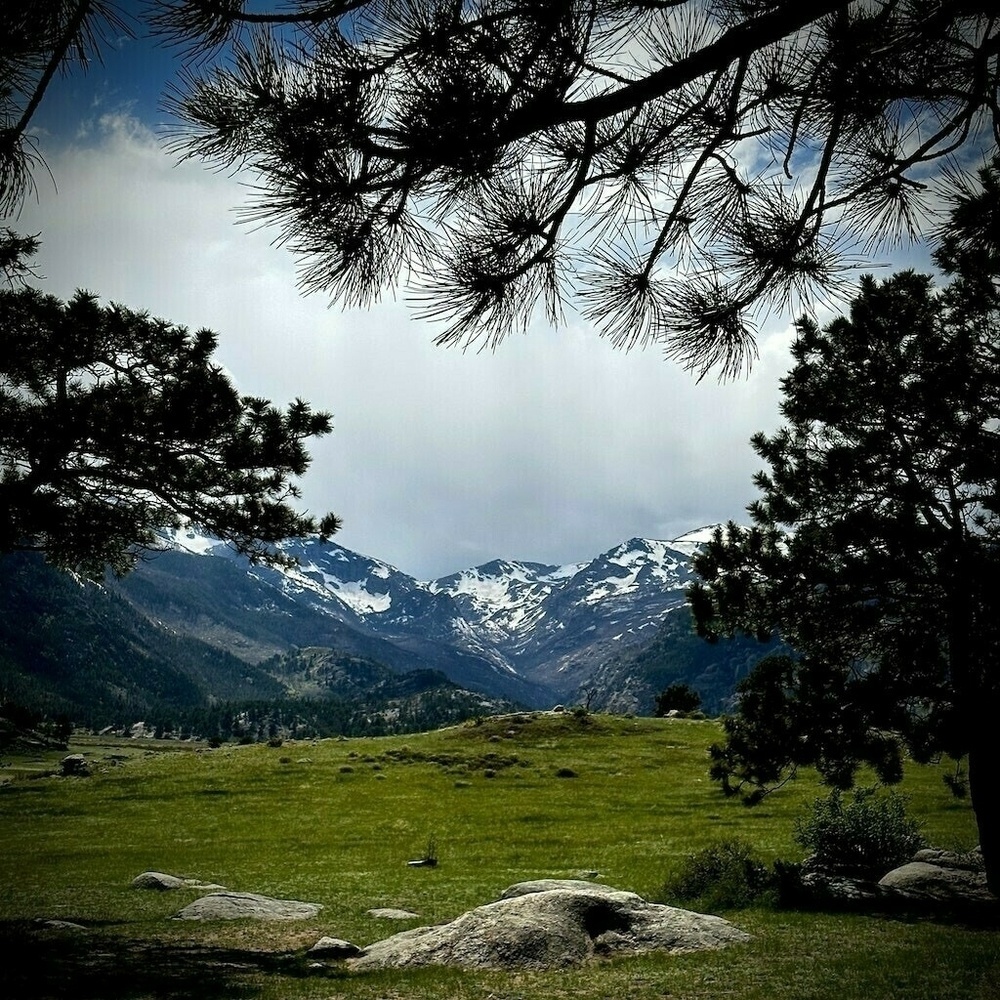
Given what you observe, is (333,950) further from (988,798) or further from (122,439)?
(988,798)

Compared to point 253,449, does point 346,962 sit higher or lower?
lower

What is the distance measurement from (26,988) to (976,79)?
1388cm

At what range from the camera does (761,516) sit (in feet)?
47.1

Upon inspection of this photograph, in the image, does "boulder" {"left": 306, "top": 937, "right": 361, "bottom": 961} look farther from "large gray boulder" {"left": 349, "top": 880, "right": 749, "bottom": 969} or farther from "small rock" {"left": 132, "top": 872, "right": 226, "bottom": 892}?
"small rock" {"left": 132, "top": 872, "right": 226, "bottom": 892}

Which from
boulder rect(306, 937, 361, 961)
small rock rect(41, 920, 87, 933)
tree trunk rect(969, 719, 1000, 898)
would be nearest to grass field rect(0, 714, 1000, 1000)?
small rock rect(41, 920, 87, 933)

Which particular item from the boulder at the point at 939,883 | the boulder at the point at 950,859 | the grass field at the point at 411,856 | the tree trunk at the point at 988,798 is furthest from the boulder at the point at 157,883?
the tree trunk at the point at 988,798

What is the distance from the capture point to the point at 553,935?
1146 centimetres

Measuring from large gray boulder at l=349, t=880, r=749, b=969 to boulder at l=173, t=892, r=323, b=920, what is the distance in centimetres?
501

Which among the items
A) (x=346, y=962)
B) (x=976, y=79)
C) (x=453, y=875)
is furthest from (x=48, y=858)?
(x=976, y=79)

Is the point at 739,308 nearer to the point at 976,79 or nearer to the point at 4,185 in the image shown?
the point at 976,79

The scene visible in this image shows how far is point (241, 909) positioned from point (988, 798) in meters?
17.1

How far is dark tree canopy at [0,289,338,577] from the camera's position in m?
10.8

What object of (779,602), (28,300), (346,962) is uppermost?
(28,300)

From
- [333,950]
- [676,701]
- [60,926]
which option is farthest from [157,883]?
[676,701]
